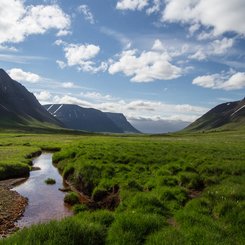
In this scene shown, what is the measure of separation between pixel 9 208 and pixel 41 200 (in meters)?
3.62

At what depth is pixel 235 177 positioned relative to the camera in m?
22.9

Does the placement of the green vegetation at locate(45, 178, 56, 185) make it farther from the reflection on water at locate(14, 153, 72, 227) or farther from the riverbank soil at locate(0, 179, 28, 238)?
the riverbank soil at locate(0, 179, 28, 238)

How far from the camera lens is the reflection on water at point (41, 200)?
65.0 feet

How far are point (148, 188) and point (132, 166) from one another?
28.0 ft

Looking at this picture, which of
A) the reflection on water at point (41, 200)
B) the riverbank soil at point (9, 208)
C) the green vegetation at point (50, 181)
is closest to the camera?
the riverbank soil at point (9, 208)

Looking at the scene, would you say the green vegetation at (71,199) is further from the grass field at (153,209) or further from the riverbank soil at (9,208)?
the riverbank soil at (9,208)

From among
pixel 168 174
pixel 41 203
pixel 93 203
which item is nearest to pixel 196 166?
pixel 168 174

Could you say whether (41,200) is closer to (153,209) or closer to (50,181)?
(50,181)

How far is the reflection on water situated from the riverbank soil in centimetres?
41

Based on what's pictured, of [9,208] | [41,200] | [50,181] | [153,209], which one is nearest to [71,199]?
[41,200]

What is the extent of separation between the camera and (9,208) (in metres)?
21.1

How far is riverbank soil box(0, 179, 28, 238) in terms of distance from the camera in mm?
17172

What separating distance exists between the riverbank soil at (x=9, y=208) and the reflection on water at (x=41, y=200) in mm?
414

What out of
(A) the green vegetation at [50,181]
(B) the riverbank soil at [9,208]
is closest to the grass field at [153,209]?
(A) the green vegetation at [50,181]
